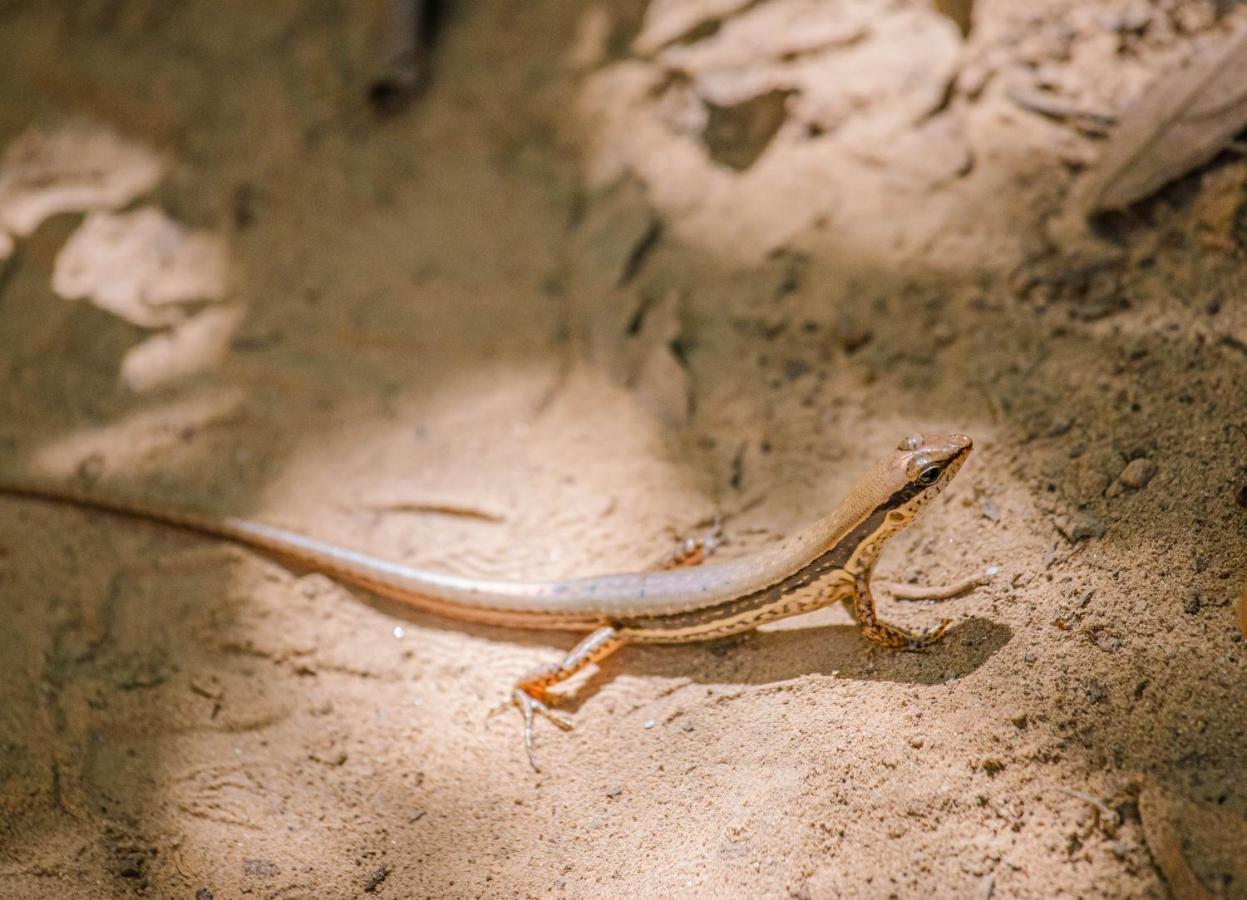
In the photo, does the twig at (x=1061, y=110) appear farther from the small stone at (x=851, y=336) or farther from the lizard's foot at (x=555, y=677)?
the lizard's foot at (x=555, y=677)

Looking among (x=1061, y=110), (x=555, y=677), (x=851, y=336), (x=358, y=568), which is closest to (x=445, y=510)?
(x=358, y=568)

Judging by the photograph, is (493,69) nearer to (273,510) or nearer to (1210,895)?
(273,510)

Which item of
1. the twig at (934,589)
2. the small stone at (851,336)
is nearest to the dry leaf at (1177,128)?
the small stone at (851,336)

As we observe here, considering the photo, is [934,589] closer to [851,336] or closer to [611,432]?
[851,336]

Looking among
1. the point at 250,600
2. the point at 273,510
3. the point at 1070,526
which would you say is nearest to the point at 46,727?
the point at 250,600

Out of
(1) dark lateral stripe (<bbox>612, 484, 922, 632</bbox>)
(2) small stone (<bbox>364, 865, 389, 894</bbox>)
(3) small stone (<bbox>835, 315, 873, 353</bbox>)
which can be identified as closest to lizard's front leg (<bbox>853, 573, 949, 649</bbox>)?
(1) dark lateral stripe (<bbox>612, 484, 922, 632</bbox>)

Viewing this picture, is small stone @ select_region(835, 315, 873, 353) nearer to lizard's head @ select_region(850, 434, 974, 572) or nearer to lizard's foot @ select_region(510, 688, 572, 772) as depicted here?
lizard's head @ select_region(850, 434, 974, 572)

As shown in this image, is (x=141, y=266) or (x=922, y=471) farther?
(x=141, y=266)
